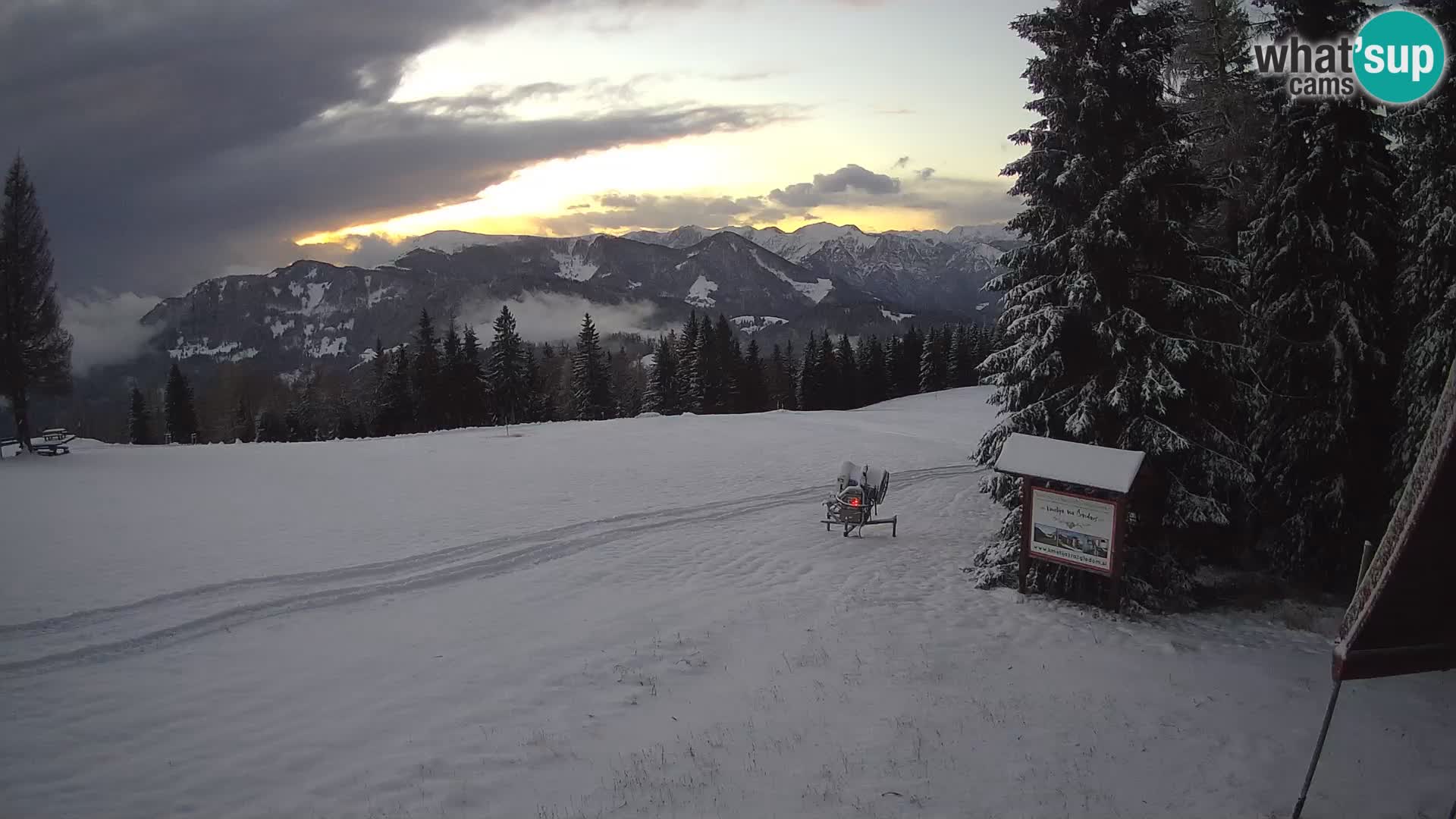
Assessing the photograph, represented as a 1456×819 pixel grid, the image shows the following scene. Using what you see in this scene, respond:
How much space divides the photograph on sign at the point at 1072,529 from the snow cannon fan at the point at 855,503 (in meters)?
5.54

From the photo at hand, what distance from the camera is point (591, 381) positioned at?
69.6 metres

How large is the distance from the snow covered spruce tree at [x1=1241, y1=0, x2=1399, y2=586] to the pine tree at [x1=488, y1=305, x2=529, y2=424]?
188 ft

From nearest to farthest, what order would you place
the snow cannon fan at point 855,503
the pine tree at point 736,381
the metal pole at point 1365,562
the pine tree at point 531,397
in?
the metal pole at point 1365,562 → the snow cannon fan at point 855,503 → the pine tree at point 531,397 → the pine tree at point 736,381

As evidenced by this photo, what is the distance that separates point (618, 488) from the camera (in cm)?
2544

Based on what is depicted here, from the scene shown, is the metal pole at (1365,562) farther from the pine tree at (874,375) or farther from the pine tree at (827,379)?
the pine tree at (874,375)

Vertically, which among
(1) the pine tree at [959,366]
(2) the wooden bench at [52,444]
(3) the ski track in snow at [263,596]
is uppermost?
(1) the pine tree at [959,366]

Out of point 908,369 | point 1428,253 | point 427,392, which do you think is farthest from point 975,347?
point 1428,253

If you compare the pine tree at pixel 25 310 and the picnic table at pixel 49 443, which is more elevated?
the pine tree at pixel 25 310

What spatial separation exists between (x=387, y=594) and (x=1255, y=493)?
726 inches

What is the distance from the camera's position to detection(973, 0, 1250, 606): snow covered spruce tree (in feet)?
41.5

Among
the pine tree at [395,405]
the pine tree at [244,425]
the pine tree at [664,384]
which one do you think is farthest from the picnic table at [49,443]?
the pine tree at [244,425]

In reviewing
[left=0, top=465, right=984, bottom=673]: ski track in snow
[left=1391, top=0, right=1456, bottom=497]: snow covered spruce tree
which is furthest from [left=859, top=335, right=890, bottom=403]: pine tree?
[left=1391, top=0, right=1456, bottom=497]: snow covered spruce tree

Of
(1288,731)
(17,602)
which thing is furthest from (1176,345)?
(17,602)

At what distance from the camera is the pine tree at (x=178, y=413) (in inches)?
2776
